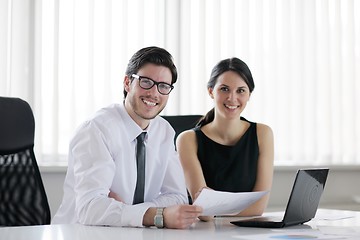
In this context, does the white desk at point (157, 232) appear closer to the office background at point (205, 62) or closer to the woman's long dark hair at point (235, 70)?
the woman's long dark hair at point (235, 70)

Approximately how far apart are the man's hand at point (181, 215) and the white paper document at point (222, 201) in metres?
0.02

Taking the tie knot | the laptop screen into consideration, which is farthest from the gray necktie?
the laptop screen

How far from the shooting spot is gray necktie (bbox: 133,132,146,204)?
2291mm

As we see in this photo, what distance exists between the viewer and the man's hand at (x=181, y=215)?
187 cm

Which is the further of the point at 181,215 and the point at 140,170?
the point at 140,170

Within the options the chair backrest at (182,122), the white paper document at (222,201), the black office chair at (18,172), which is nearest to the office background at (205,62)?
the chair backrest at (182,122)

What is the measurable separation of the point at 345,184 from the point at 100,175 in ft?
8.73

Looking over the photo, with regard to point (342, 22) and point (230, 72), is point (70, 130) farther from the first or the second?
point (342, 22)

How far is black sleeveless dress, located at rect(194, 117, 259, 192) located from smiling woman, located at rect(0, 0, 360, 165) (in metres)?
1.15

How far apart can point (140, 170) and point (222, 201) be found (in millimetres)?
458

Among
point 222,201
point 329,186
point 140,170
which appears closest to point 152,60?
point 140,170

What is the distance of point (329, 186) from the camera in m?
4.30

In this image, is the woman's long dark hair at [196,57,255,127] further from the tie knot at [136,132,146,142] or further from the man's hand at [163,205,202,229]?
the man's hand at [163,205,202,229]

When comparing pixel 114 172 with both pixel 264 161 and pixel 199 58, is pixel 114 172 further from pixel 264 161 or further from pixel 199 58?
pixel 199 58
